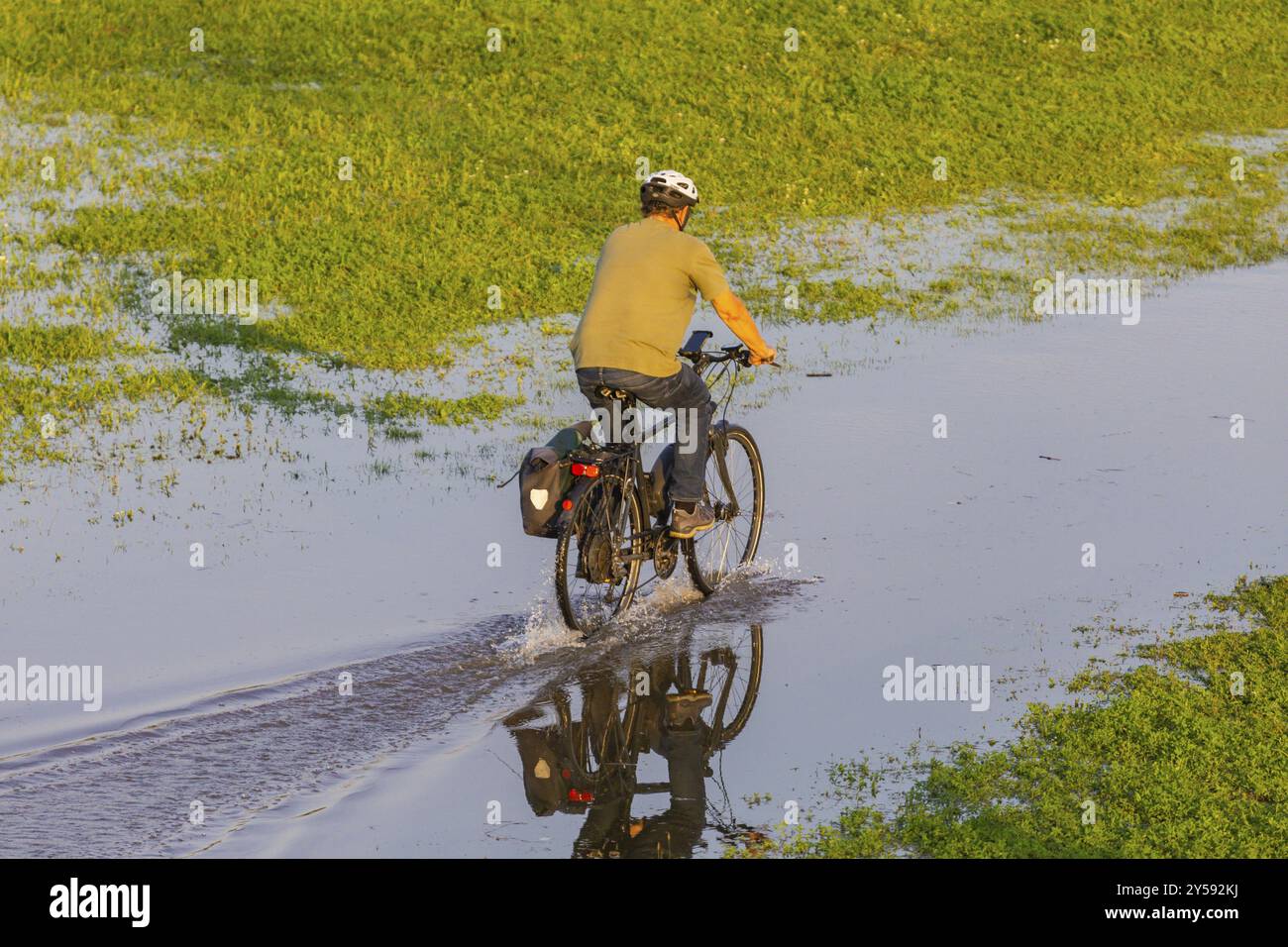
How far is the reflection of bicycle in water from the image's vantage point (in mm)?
7395

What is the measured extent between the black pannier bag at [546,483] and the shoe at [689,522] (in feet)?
3.04

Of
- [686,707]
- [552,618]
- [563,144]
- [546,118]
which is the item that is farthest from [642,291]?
[546,118]

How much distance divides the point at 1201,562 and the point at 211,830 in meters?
6.83

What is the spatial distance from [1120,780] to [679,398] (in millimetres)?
3412

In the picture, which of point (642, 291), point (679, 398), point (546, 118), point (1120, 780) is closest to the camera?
point (1120, 780)

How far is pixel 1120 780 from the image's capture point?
7750 mm

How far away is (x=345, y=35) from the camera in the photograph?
2752cm

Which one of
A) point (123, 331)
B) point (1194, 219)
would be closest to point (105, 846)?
point (123, 331)

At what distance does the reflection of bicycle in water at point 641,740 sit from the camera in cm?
739

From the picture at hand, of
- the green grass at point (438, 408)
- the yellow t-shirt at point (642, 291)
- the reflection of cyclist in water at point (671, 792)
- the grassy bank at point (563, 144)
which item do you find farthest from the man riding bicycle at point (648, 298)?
the grassy bank at point (563, 144)

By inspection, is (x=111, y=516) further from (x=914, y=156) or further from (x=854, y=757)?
(x=914, y=156)

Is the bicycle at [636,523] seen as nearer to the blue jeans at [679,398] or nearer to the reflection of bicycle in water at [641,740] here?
the blue jeans at [679,398]

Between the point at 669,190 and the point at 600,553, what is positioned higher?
the point at 669,190

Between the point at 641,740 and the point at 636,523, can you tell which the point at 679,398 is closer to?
the point at 636,523
